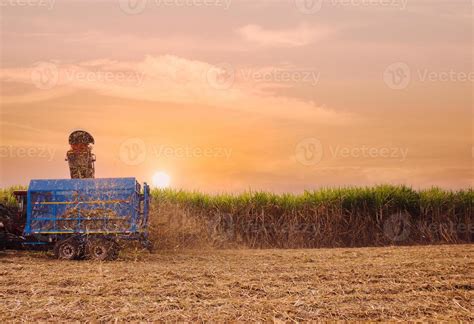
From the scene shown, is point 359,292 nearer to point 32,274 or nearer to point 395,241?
point 32,274

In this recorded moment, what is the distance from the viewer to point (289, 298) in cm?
983

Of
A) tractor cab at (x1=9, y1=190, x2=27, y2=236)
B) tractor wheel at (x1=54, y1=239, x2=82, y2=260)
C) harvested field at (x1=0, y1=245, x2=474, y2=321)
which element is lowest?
harvested field at (x1=0, y1=245, x2=474, y2=321)

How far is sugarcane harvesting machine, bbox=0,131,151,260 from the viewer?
48.5 feet

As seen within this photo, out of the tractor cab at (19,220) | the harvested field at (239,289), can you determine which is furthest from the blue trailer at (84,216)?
the tractor cab at (19,220)

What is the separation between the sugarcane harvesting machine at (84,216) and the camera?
14.8 m

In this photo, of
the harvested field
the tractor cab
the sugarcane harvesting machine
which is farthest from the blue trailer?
the tractor cab

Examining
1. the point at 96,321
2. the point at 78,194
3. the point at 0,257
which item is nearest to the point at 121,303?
the point at 96,321

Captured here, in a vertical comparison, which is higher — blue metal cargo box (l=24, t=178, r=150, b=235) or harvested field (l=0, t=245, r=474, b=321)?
blue metal cargo box (l=24, t=178, r=150, b=235)

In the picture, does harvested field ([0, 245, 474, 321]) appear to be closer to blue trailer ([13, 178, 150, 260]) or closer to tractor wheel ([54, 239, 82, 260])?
tractor wheel ([54, 239, 82, 260])

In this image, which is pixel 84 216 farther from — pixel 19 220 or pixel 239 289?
pixel 239 289

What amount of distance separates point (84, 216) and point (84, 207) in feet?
0.74

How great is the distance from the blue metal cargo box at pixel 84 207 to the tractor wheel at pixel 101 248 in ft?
0.82

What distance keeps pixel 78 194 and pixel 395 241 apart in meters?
12.0

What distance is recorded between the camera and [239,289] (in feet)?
34.4
